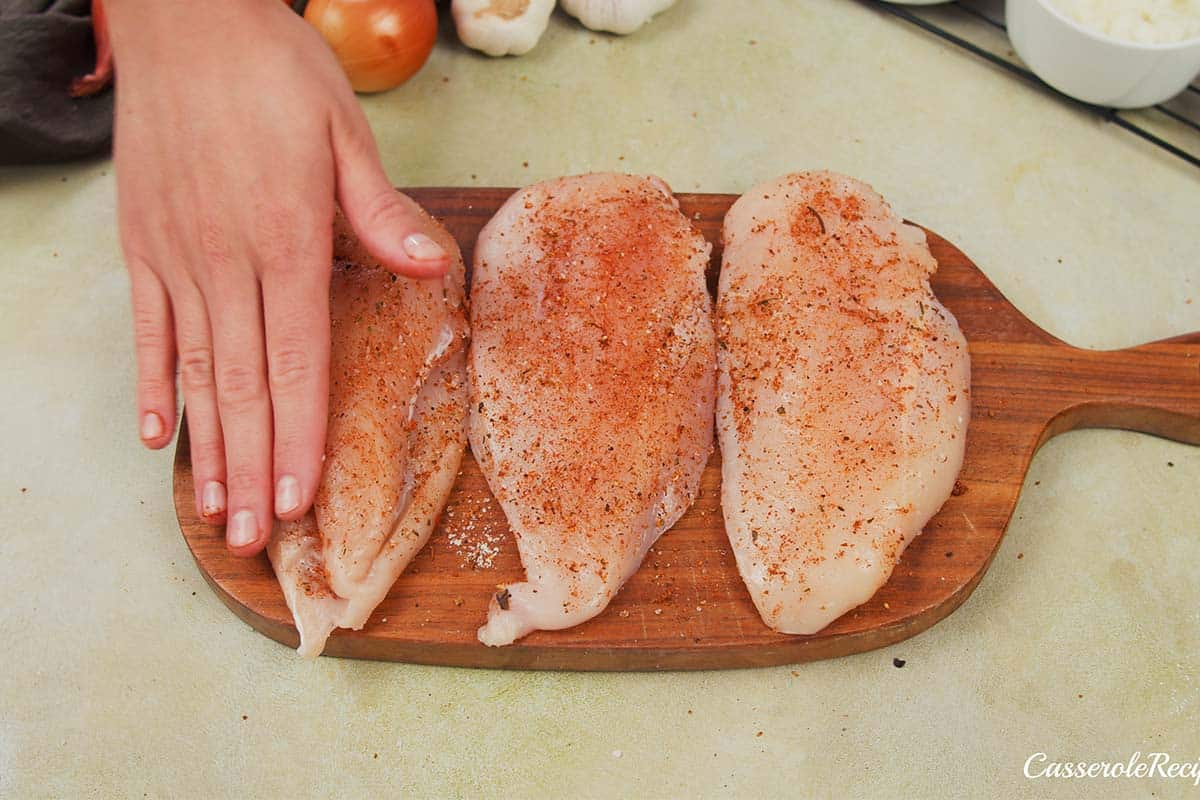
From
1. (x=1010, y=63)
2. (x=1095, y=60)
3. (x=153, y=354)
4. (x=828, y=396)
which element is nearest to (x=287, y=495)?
(x=153, y=354)

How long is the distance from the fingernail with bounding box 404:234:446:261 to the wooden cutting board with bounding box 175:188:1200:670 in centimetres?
40

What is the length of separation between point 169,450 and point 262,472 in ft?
1.59

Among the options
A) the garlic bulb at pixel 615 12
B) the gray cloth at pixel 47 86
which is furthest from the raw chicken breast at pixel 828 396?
the gray cloth at pixel 47 86

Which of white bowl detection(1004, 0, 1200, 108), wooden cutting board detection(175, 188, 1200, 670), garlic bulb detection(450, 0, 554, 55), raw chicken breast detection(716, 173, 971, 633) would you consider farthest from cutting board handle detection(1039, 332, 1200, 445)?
garlic bulb detection(450, 0, 554, 55)

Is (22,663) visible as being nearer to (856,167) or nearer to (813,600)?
(813,600)

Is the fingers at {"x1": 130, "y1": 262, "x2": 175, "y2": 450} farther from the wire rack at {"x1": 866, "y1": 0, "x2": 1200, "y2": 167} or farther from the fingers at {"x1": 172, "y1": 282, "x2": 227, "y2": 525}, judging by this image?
the wire rack at {"x1": 866, "y1": 0, "x2": 1200, "y2": 167}

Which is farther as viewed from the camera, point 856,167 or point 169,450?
→ point 856,167

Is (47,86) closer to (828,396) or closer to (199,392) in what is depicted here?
(199,392)

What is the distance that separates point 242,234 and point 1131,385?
157cm

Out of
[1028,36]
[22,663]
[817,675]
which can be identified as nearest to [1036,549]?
[817,675]

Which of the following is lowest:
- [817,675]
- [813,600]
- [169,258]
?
[817,675]

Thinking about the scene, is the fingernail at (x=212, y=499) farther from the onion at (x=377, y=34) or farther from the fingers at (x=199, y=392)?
the onion at (x=377, y=34)

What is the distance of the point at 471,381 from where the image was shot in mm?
1778

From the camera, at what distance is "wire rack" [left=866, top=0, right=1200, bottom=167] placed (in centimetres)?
236
